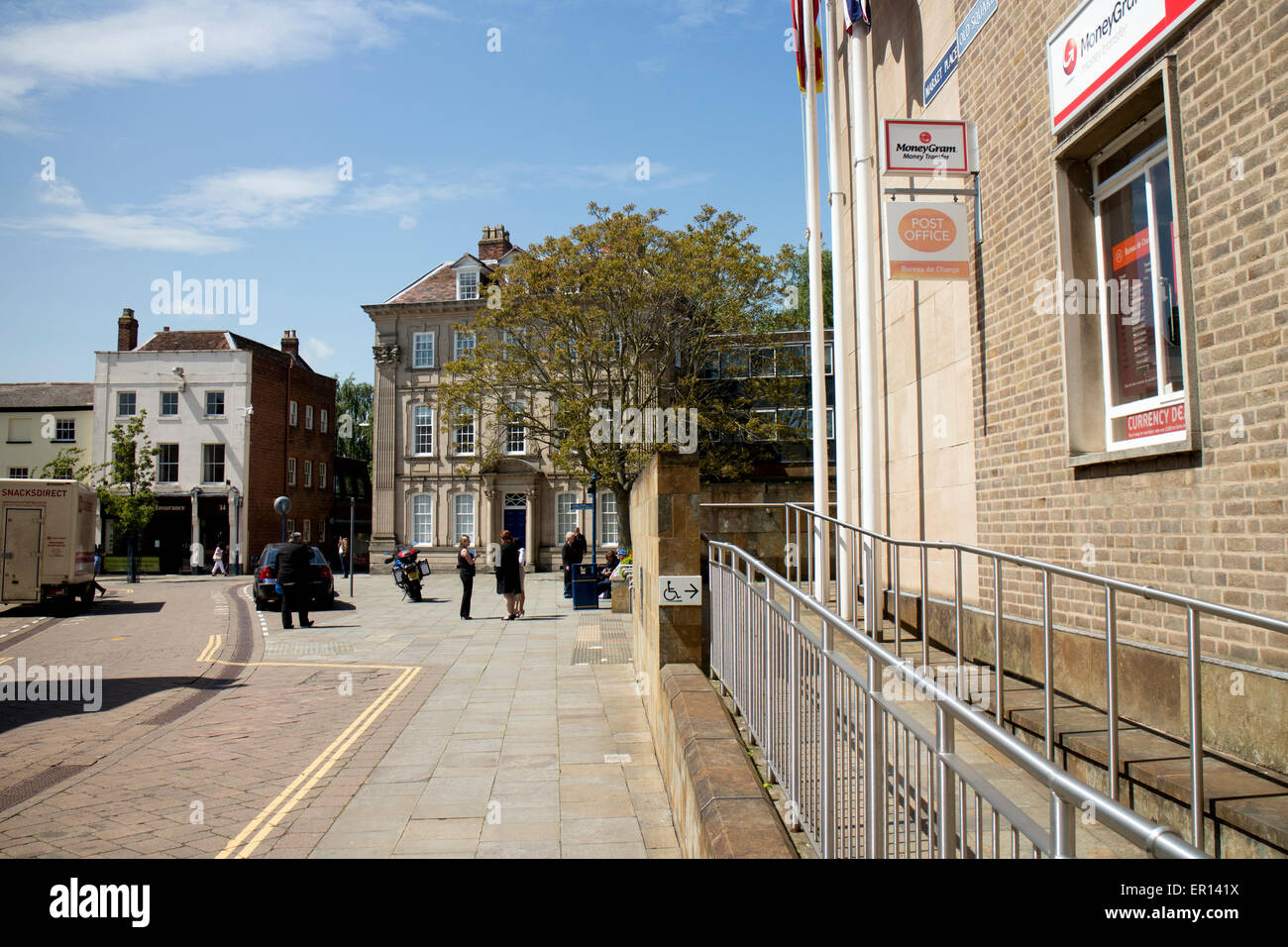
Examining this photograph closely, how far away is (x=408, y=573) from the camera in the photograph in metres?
22.8

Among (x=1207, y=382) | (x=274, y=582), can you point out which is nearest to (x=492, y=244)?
(x=274, y=582)

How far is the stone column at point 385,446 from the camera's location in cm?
4175

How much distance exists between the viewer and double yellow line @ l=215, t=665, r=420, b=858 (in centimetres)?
515

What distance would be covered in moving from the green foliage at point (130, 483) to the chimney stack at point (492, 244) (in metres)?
17.5

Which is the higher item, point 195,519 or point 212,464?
point 212,464

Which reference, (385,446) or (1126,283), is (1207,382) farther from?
(385,446)

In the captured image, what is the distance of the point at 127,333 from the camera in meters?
45.9

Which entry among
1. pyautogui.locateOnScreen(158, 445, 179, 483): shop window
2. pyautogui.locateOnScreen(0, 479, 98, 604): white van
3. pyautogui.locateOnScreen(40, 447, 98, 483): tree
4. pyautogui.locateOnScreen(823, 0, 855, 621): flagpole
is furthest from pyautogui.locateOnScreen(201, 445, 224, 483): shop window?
pyautogui.locateOnScreen(823, 0, 855, 621): flagpole

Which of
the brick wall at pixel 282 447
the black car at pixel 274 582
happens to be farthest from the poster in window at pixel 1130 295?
the brick wall at pixel 282 447

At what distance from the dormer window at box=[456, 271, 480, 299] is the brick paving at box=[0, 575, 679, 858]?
3008 cm

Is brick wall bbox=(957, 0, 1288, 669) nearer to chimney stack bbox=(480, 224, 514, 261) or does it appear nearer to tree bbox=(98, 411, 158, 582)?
tree bbox=(98, 411, 158, 582)

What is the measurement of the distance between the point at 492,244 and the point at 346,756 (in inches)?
1560
